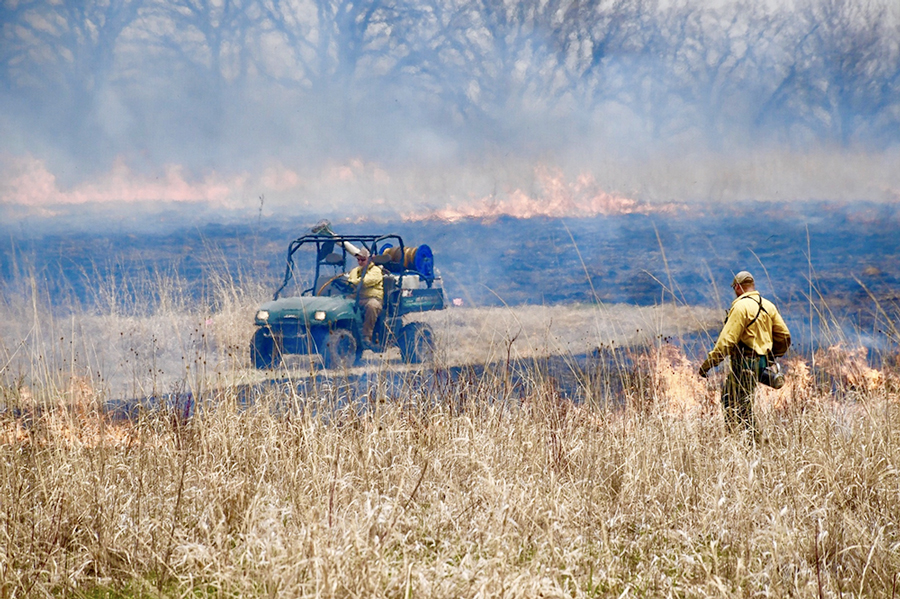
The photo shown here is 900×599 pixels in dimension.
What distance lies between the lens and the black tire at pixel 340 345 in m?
6.30

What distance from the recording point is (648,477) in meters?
3.51

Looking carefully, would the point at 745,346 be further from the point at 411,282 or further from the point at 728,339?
the point at 411,282

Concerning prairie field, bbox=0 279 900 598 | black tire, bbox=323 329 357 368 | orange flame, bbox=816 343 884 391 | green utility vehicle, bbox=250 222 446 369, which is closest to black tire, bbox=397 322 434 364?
green utility vehicle, bbox=250 222 446 369

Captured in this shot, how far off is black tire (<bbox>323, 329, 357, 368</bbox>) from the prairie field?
59 centimetres

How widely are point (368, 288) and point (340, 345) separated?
27.1 inches

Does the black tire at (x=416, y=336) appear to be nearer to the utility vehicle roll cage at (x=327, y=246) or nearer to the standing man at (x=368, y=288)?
the standing man at (x=368, y=288)

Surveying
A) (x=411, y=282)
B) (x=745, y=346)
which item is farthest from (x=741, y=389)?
(x=411, y=282)

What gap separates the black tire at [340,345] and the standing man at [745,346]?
10.3 ft

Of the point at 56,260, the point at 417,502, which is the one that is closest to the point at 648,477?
the point at 417,502

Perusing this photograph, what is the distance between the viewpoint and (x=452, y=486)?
3.39 metres

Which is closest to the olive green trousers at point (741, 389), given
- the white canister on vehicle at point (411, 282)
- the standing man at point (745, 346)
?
the standing man at point (745, 346)

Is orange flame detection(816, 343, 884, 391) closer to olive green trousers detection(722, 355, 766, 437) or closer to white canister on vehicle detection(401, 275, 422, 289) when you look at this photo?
olive green trousers detection(722, 355, 766, 437)

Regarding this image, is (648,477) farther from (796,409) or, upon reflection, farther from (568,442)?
(796,409)

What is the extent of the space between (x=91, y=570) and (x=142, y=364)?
3.48 m
